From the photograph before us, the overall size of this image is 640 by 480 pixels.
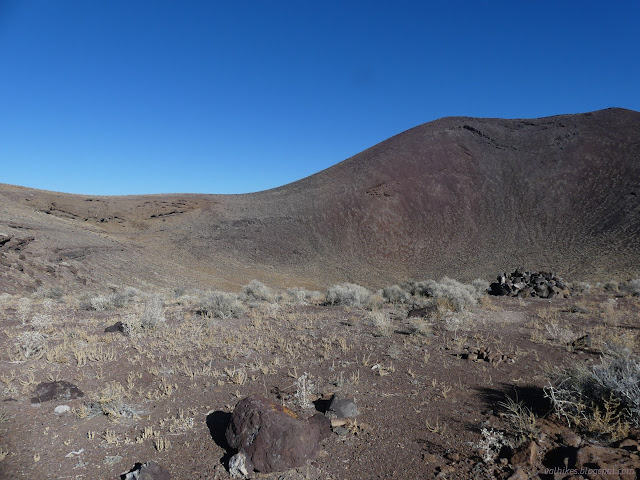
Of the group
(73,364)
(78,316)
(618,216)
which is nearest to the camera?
(73,364)

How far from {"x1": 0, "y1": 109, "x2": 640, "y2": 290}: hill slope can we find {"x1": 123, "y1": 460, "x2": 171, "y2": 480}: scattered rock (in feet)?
57.8

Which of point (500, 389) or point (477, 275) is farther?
point (477, 275)

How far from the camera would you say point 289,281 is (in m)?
27.5

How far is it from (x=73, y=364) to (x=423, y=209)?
3830 centimetres

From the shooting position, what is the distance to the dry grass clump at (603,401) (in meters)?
3.51

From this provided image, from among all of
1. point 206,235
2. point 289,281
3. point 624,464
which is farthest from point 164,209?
point 624,464

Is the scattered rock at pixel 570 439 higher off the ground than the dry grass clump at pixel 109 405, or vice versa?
the scattered rock at pixel 570 439

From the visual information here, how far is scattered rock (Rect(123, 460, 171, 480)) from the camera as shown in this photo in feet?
10.3

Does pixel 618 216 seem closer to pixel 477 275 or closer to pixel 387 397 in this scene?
pixel 477 275

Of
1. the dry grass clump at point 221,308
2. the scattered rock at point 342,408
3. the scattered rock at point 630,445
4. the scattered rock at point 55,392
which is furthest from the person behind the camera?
the dry grass clump at point 221,308

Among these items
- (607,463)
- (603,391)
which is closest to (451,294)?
(603,391)

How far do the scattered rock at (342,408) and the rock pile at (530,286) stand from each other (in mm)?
13525

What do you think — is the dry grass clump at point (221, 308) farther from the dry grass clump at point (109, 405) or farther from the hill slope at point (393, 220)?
the hill slope at point (393, 220)

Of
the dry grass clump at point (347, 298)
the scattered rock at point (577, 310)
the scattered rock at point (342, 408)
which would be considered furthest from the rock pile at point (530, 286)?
the scattered rock at point (342, 408)
